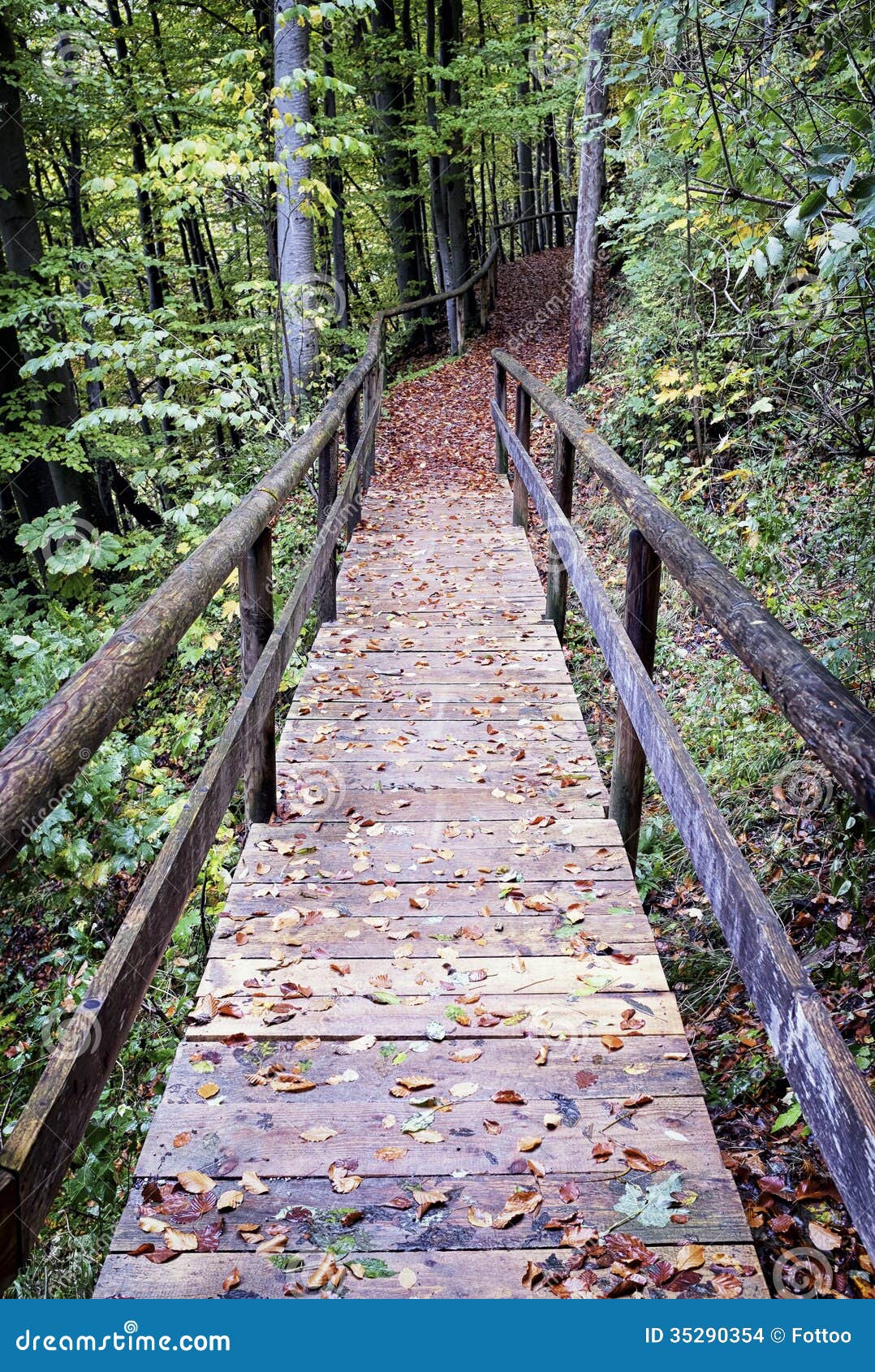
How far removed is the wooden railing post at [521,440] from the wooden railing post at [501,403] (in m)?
1.85

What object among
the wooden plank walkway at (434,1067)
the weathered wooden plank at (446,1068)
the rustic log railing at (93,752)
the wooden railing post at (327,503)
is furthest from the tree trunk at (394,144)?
the weathered wooden plank at (446,1068)

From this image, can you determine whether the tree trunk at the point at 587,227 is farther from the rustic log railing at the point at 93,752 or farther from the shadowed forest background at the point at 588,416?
the rustic log railing at the point at 93,752

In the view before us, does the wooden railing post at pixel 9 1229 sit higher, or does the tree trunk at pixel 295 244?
the tree trunk at pixel 295 244

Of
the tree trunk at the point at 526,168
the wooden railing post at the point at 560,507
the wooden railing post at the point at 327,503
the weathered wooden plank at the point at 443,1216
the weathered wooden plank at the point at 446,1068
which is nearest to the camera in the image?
the weathered wooden plank at the point at 443,1216

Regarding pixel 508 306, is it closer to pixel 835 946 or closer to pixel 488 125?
pixel 488 125

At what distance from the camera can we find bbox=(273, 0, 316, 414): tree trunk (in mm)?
8805

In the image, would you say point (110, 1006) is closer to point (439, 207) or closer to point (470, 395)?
point (470, 395)

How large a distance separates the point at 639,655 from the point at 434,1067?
63.8 inches

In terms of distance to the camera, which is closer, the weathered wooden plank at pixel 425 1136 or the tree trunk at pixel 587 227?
the weathered wooden plank at pixel 425 1136

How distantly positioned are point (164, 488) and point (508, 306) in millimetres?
12202

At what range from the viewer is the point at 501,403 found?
410 inches

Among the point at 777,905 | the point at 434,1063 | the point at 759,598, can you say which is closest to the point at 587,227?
the point at 759,598

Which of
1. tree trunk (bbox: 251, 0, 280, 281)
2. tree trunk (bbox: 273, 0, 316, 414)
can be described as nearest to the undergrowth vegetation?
tree trunk (bbox: 273, 0, 316, 414)

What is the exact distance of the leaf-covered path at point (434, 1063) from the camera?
1926mm
